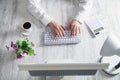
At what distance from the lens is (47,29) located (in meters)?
1.44

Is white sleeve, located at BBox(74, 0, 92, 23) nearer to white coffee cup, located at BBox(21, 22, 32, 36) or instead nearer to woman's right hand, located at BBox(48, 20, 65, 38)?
woman's right hand, located at BBox(48, 20, 65, 38)

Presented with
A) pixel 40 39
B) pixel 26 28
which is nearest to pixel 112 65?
pixel 40 39

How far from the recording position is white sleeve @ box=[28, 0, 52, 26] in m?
1.45

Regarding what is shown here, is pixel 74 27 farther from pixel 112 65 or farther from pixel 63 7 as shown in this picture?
pixel 112 65

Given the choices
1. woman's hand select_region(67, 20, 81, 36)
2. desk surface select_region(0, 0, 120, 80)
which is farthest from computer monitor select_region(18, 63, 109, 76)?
woman's hand select_region(67, 20, 81, 36)

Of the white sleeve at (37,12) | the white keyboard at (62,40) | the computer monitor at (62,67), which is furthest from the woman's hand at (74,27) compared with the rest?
the computer monitor at (62,67)

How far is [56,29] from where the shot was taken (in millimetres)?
1393

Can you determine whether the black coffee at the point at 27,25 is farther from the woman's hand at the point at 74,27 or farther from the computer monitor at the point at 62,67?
the computer monitor at the point at 62,67

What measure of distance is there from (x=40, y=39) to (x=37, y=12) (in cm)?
20

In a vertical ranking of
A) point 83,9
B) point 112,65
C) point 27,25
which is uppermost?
point 83,9

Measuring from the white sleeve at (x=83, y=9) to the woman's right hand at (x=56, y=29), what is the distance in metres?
0.13

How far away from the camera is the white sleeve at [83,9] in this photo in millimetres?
1452

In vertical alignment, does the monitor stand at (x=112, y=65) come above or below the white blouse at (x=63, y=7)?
below

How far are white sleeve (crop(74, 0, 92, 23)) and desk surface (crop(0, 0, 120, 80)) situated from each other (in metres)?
0.05
